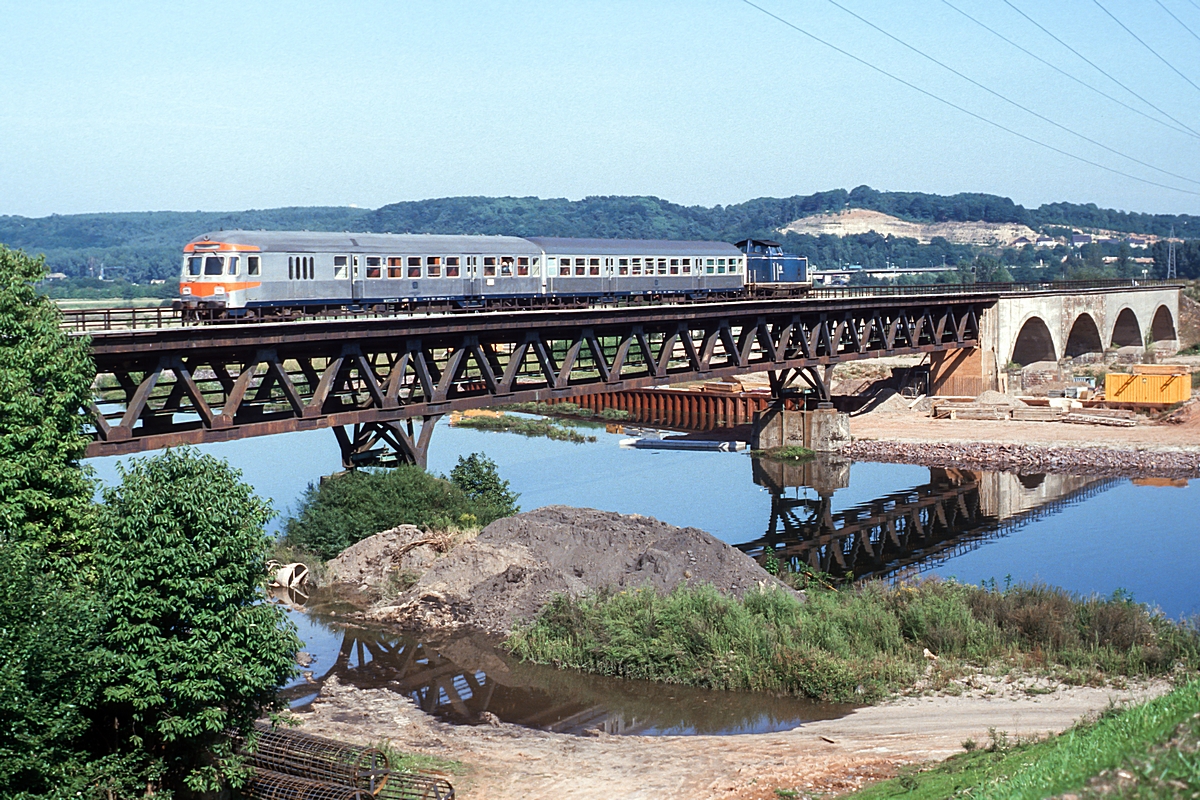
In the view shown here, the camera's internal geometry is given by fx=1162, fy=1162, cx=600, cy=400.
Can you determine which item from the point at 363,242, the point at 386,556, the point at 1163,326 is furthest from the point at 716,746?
the point at 1163,326

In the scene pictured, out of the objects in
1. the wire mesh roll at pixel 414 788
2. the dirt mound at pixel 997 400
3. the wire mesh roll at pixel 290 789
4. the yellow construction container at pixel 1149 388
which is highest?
the yellow construction container at pixel 1149 388

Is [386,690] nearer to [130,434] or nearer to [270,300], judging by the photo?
[130,434]

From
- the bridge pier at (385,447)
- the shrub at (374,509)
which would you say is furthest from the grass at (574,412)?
the shrub at (374,509)

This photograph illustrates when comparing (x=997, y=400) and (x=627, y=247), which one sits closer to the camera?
(x=627, y=247)

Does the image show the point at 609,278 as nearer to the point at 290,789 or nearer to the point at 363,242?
the point at 363,242

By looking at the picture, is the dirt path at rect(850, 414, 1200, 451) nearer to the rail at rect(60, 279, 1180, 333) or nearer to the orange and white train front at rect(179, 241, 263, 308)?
the rail at rect(60, 279, 1180, 333)

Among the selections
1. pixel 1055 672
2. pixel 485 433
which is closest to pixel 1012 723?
pixel 1055 672

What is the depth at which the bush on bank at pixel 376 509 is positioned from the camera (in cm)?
3206

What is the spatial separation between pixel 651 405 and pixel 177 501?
60.9 metres

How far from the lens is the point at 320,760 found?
55.1 feet

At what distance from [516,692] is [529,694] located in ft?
0.92

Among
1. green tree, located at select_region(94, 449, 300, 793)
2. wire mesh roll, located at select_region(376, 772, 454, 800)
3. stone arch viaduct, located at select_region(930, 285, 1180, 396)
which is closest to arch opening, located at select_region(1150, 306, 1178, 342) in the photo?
stone arch viaduct, located at select_region(930, 285, 1180, 396)

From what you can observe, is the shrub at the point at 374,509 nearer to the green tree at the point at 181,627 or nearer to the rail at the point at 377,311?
the rail at the point at 377,311

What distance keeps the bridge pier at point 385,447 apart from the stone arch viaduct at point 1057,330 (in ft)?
151
